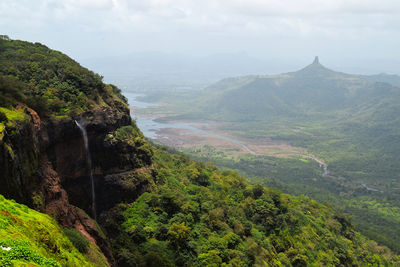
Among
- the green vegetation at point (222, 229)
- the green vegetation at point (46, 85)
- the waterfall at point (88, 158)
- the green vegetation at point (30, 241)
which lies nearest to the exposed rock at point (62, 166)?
the waterfall at point (88, 158)

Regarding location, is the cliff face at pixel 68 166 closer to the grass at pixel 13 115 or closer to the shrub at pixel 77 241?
the grass at pixel 13 115

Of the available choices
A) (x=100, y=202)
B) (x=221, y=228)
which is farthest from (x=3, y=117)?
(x=221, y=228)

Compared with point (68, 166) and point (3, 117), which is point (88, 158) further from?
point (3, 117)

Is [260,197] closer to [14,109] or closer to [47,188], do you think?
[47,188]

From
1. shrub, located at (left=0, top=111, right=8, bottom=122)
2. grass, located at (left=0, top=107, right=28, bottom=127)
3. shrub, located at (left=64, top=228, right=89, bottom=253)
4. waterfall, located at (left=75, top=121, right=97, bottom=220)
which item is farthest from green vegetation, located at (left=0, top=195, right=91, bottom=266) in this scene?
waterfall, located at (left=75, top=121, right=97, bottom=220)

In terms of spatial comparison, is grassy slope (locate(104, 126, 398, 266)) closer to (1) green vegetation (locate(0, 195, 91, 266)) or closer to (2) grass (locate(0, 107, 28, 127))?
(1) green vegetation (locate(0, 195, 91, 266))
